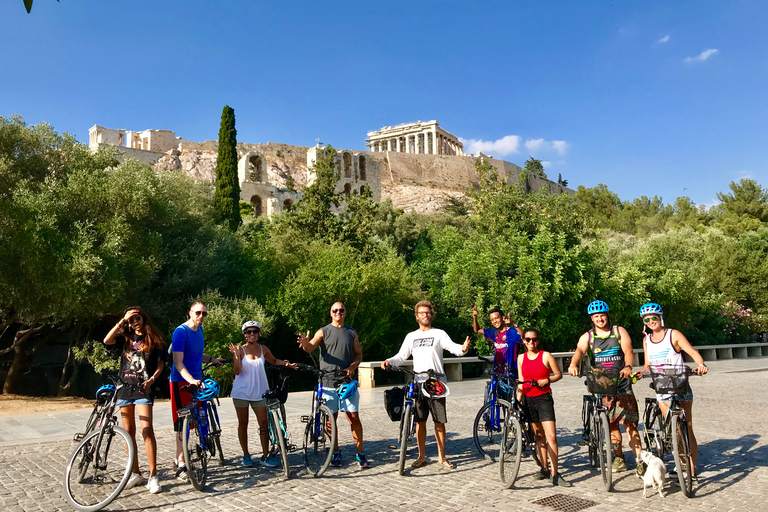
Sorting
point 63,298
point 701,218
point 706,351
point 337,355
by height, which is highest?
point 701,218

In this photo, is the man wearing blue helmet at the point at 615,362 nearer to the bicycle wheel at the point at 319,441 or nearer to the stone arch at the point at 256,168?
the bicycle wheel at the point at 319,441

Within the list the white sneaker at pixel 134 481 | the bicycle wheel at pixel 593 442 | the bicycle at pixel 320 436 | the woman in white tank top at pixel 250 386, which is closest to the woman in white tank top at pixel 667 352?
the bicycle wheel at pixel 593 442

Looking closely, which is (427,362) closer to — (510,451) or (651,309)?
(510,451)

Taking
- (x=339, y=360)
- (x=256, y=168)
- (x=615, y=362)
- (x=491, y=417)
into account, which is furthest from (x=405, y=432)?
(x=256, y=168)

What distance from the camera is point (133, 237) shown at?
15633 mm

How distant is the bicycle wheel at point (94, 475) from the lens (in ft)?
15.9

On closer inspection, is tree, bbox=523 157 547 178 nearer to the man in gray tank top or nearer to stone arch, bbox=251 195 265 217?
stone arch, bbox=251 195 265 217

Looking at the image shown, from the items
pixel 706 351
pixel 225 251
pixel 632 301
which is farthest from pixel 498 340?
pixel 706 351

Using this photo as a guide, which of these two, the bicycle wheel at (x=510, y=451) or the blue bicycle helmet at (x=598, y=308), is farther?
the blue bicycle helmet at (x=598, y=308)

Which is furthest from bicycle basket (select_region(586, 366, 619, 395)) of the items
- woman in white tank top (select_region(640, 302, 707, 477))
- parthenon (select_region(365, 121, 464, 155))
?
parthenon (select_region(365, 121, 464, 155))

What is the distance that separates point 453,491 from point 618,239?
35.2 m

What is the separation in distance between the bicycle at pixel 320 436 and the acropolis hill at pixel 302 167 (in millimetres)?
47833

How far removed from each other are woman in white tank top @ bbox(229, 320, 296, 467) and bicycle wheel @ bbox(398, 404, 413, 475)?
1270 mm

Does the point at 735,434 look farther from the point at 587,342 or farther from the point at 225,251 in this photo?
the point at 225,251
